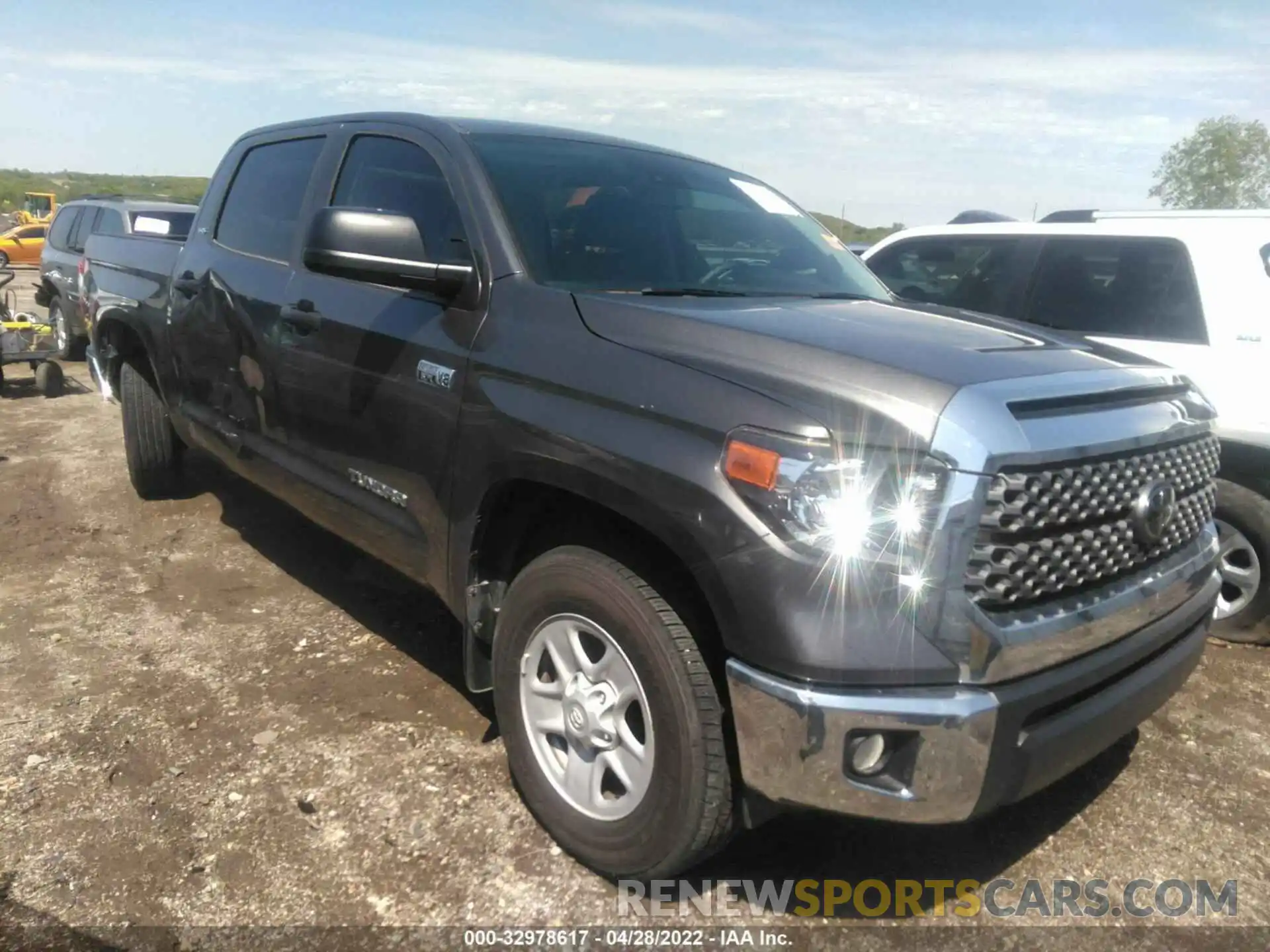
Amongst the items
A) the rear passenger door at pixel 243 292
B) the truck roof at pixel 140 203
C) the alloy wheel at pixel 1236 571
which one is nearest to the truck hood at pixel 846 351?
the rear passenger door at pixel 243 292

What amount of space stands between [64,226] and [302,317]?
36.2 ft

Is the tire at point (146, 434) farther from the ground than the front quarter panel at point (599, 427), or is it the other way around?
the front quarter panel at point (599, 427)

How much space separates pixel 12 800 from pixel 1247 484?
15.6ft

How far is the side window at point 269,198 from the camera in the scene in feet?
12.6

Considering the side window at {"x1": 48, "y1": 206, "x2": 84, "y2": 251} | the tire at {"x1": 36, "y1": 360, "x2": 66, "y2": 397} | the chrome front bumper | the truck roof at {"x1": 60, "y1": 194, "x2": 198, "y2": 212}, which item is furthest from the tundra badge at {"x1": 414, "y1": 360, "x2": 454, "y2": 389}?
the side window at {"x1": 48, "y1": 206, "x2": 84, "y2": 251}

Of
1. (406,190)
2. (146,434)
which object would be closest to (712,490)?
(406,190)

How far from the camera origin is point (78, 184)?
284ft

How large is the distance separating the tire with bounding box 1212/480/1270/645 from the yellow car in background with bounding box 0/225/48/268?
98.4ft

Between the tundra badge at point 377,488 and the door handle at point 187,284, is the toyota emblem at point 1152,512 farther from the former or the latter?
the door handle at point 187,284

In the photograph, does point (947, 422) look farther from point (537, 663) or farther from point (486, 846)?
point (486, 846)

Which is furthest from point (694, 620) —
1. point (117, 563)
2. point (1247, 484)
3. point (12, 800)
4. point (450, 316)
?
point (117, 563)

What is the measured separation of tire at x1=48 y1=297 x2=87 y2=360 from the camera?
11695 millimetres

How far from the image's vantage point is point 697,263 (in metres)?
3.16
